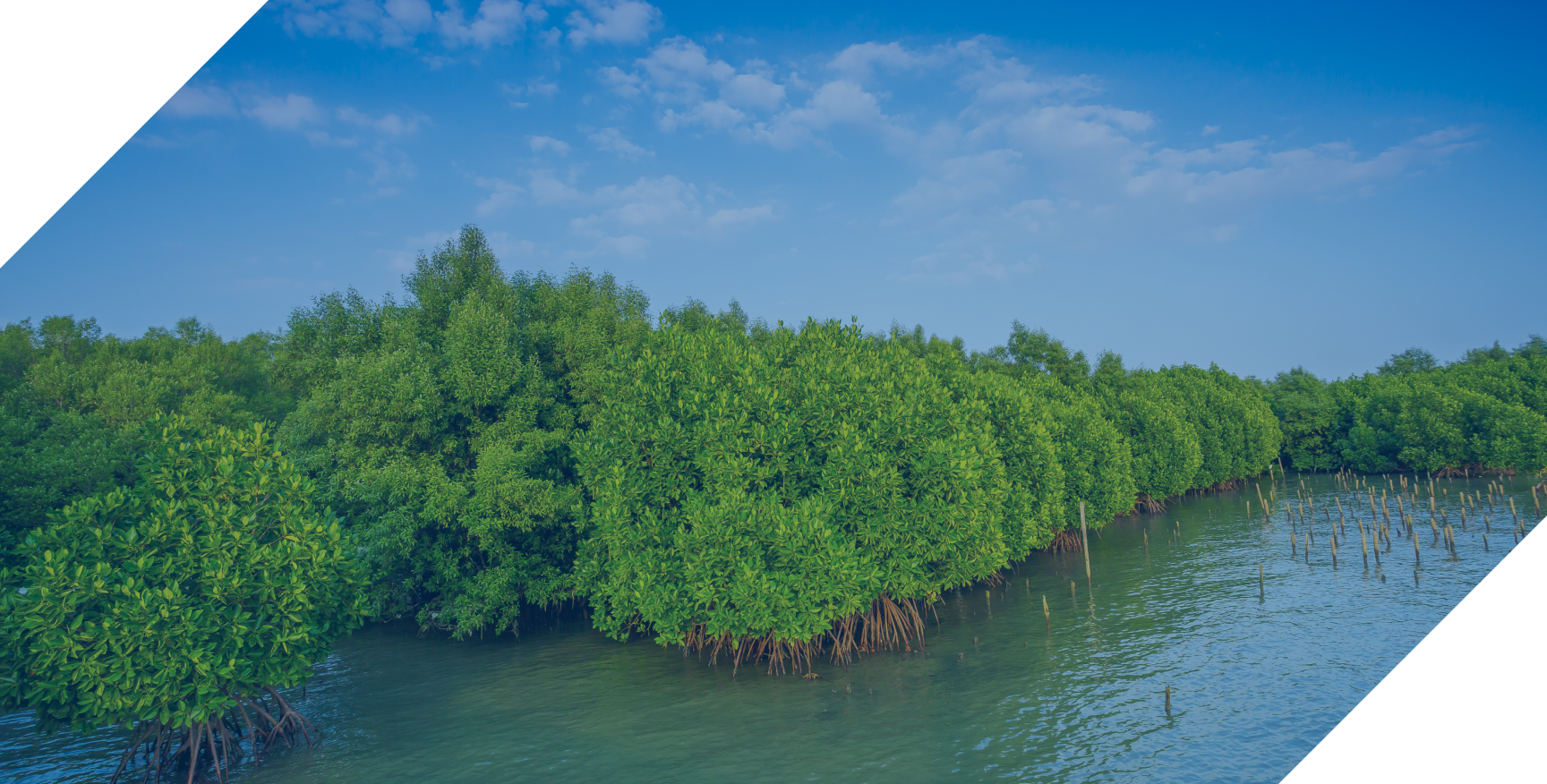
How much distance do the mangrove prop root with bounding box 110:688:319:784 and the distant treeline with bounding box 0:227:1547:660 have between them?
28.5ft

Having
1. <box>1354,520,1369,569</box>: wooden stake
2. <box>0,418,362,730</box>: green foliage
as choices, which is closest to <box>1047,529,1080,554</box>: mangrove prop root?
<box>1354,520,1369,569</box>: wooden stake

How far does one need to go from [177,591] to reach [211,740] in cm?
356

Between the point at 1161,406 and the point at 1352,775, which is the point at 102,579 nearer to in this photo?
the point at 1352,775

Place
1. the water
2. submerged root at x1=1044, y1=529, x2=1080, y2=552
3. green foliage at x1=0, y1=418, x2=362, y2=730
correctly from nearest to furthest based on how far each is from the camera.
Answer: green foliage at x1=0, y1=418, x2=362, y2=730, the water, submerged root at x1=1044, y1=529, x2=1080, y2=552

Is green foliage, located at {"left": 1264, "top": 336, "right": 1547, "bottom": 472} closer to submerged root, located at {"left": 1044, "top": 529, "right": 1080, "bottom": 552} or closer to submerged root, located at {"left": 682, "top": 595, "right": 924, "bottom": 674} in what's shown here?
submerged root, located at {"left": 1044, "top": 529, "right": 1080, "bottom": 552}

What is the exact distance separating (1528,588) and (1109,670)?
12.5m

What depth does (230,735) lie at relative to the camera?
61.8ft

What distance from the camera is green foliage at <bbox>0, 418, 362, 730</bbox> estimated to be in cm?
1539

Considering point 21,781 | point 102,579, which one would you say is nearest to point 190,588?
point 102,579

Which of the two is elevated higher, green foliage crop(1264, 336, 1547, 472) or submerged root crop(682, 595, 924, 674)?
green foliage crop(1264, 336, 1547, 472)

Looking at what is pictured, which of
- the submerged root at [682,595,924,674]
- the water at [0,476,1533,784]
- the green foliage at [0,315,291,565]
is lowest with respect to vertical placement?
the water at [0,476,1533,784]

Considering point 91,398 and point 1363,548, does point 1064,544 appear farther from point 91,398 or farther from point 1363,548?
point 91,398

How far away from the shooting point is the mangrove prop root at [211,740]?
56.7ft

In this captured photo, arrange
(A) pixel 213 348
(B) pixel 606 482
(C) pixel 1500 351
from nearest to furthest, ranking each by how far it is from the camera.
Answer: (B) pixel 606 482
(A) pixel 213 348
(C) pixel 1500 351
